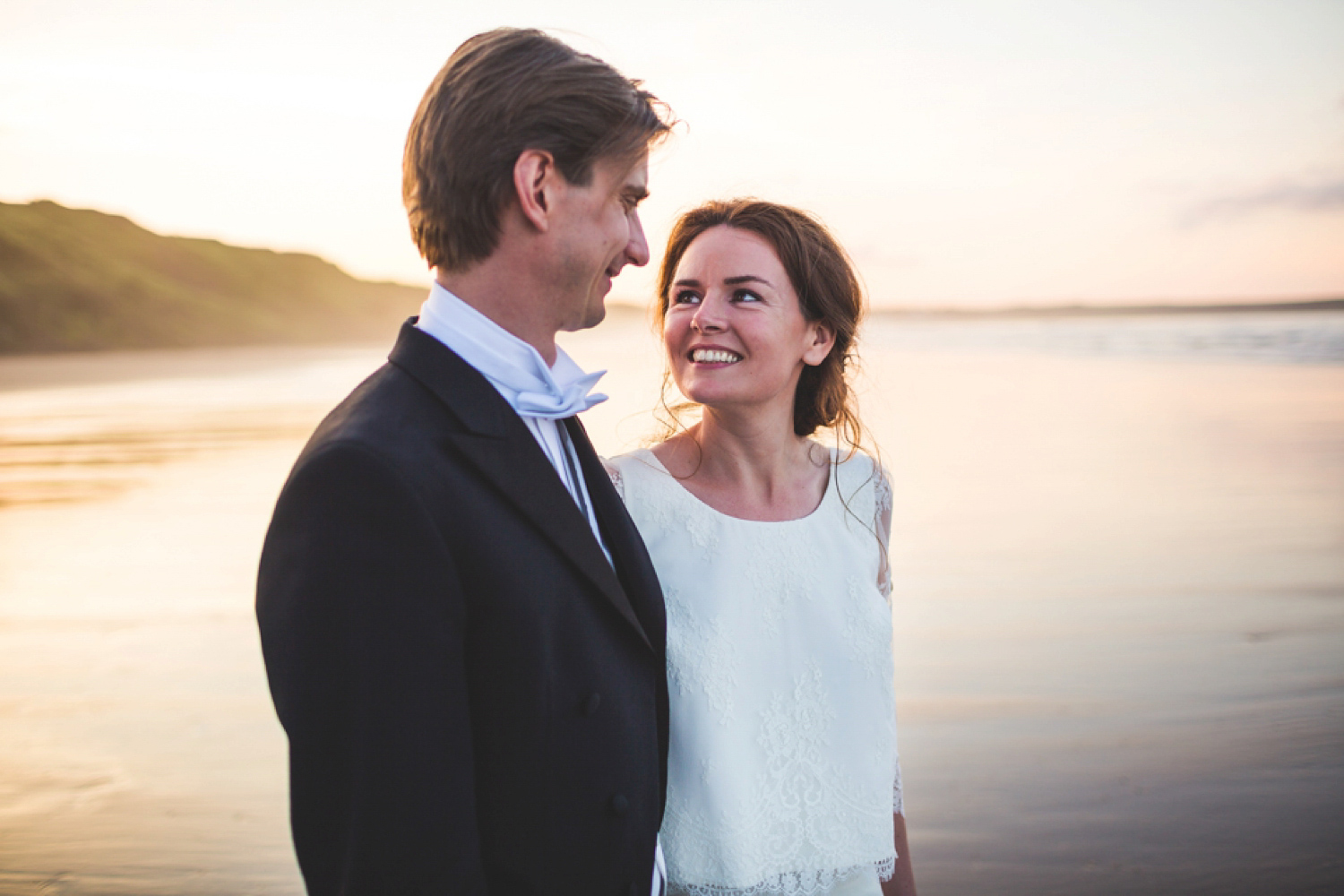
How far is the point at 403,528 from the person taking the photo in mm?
1396

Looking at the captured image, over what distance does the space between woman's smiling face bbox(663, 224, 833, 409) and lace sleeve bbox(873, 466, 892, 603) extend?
405mm

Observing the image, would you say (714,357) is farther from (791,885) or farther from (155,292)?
(155,292)

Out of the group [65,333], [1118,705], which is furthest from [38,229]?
[1118,705]

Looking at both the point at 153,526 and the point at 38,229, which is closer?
the point at 153,526

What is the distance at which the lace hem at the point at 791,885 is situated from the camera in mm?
2346

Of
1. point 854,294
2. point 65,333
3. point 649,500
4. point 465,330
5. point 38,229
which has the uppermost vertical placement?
point 38,229

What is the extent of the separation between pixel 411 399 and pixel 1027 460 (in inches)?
395

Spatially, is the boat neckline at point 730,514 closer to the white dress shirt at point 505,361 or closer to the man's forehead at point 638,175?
the white dress shirt at point 505,361

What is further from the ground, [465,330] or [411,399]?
[465,330]

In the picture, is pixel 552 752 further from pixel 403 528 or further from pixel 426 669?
pixel 403 528

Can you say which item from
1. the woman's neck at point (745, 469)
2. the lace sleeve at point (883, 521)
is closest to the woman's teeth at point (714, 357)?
the woman's neck at point (745, 469)

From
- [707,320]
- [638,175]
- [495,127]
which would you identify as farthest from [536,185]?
[707,320]

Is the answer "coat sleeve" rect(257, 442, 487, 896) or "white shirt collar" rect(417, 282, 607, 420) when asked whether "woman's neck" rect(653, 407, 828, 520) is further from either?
"coat sleeve" rect(257, 442, 487, 896)

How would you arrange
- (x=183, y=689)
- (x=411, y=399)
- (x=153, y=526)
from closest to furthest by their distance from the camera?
1. (x=411, y=399)
2. (x=183, y=689)
3. (x=153, y=526)
